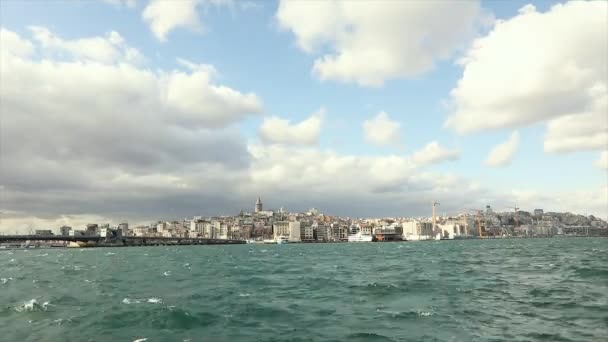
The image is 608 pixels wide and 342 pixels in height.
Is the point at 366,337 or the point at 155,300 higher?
the point at 366,337

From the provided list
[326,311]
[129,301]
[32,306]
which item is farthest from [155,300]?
[326,311]

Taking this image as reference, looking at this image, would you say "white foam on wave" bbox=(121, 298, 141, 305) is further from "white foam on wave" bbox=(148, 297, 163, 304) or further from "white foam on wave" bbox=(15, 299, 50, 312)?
"white foam on wave" bbox=(15, 299, 50, 312)

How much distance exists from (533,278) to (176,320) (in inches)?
1180

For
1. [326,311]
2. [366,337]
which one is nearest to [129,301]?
[326,311]

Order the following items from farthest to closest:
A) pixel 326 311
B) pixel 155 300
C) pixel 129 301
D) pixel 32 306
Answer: pixel 155 300, pixel 129 301, pixel 32 306, pixel 326 311

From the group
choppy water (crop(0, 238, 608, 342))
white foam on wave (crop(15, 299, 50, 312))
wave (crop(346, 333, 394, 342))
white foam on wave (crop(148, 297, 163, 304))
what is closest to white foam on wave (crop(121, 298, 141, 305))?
choppy water (crop(0, 238, 608, 342))

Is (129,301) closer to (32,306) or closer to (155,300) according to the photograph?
(155,300)

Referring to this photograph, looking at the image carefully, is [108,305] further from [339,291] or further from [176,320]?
[339,291]

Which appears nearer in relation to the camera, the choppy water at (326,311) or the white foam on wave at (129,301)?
the choppy water at (326,311)

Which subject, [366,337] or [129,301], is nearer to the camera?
[366,337]

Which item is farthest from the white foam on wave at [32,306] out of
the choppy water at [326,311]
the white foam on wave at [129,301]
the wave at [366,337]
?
the wave at [366,337]

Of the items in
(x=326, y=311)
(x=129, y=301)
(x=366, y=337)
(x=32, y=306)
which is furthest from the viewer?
(x=129, y=301)

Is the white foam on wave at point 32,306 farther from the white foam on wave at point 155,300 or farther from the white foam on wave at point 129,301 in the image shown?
the white foam on wave at point 155,300

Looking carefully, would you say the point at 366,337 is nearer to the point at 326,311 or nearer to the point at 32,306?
the point at 326,311
